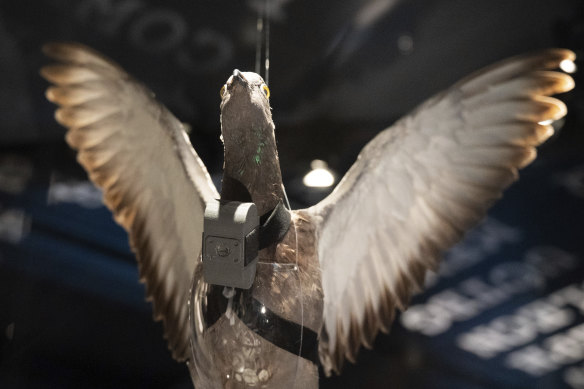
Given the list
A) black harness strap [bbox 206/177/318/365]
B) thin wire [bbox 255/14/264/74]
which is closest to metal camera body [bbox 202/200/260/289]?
black harness strap [bbox 206/177/318/365]

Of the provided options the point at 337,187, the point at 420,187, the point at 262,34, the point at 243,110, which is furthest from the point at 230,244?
the point at 262,34

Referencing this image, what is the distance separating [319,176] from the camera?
4.08 ft

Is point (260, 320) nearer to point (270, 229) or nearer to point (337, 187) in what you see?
point (270, 229)

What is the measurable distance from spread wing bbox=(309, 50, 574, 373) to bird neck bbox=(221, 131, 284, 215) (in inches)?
5.9

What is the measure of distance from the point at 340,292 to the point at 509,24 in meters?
0.82

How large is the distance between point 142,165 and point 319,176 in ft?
1.48

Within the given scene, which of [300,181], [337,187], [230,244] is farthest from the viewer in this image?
A: [300,181]

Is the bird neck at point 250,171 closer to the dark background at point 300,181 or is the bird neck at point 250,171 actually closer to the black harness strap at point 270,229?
the black harness strap at point 270,229

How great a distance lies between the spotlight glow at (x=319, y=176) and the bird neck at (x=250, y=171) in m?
0.51

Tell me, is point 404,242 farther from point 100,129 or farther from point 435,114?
point 100,129

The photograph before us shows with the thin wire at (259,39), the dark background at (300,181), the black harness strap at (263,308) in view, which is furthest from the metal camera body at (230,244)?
the thin wire at (259,39)

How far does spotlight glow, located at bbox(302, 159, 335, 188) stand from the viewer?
1.23 metres

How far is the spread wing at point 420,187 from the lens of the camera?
2.83 feet

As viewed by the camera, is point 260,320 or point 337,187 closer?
point 260,320
